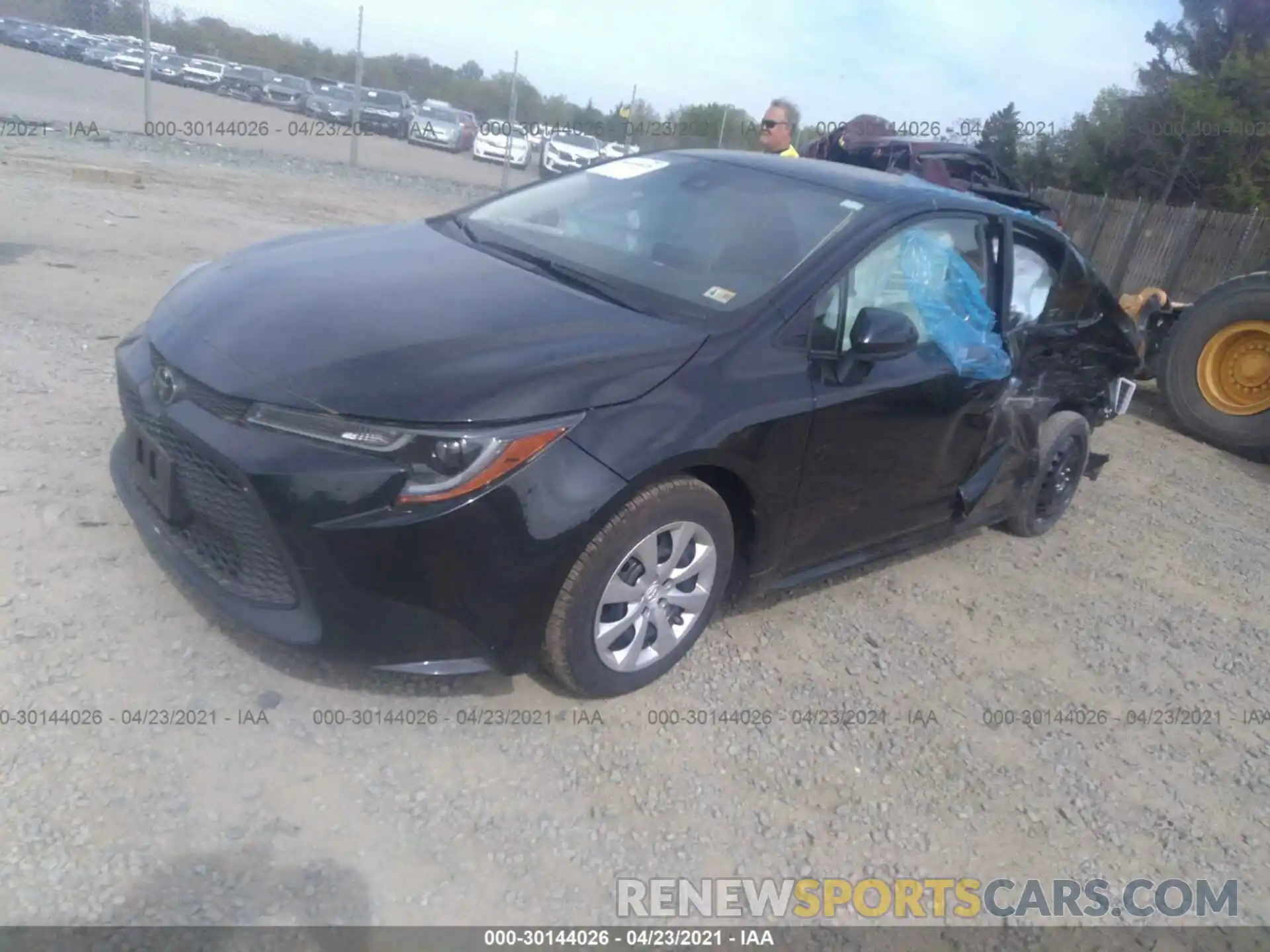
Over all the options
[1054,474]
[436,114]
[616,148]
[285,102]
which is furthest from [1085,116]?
[1054,474]

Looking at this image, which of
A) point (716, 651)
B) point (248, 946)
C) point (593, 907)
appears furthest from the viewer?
point (716, 651)

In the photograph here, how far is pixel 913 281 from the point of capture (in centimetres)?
374

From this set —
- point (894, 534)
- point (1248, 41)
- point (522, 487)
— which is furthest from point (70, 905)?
point (1248, 41)

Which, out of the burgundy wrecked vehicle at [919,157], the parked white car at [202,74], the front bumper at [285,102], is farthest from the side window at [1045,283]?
the front bumper at [285,102]

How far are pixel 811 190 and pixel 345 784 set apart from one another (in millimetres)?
2623

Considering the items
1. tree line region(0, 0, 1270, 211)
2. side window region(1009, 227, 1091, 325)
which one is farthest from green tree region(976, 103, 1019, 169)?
side window region(1009, 227, 1091, 325)

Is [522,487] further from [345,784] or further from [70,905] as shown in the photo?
[70,905]

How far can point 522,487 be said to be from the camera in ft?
8.42

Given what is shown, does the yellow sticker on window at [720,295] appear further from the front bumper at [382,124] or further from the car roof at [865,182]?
the front bumper at [382,124]

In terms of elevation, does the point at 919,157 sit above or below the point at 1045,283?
above

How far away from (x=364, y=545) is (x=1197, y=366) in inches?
283

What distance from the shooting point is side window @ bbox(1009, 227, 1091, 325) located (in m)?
4.44

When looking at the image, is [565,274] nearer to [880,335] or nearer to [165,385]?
[880,335]

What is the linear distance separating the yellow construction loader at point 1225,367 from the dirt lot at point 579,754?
129 inches
